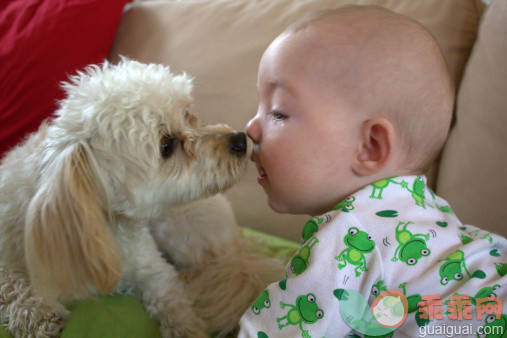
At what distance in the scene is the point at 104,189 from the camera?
2.60 ft

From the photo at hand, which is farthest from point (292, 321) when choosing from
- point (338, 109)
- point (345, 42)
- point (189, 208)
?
point (189, 208)

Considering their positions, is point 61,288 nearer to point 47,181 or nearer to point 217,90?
point 47,181

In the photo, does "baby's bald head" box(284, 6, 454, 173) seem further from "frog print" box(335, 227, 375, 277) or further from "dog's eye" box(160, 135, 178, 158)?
"dog's eye" box(160, 135, 178, 158)

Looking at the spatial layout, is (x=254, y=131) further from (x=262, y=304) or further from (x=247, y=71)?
(x=247, y=71)

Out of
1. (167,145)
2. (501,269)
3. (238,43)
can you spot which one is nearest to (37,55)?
(238,43)

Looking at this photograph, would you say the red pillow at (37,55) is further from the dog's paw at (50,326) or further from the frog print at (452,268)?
the frog print at (452,268)

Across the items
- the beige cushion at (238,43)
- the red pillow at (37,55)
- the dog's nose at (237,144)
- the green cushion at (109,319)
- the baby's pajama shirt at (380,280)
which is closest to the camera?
the baby's pajama shirt at (380,280)

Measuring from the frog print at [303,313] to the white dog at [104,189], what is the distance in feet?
1.06

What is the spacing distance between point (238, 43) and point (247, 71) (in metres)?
0.12

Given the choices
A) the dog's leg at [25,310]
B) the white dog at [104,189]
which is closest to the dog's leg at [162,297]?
the white dog at [104,189]

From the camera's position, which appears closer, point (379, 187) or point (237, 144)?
point (379, 187)

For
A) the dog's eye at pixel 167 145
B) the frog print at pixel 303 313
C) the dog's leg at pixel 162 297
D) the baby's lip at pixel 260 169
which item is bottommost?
the dog's leg at pixel 162 297

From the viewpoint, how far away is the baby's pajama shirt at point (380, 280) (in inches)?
24.9

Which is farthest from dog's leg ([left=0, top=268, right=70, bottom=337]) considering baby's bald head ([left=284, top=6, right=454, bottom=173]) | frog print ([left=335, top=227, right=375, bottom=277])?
baby's bald head ([left=284, top=6, right=454, bottom=173])
